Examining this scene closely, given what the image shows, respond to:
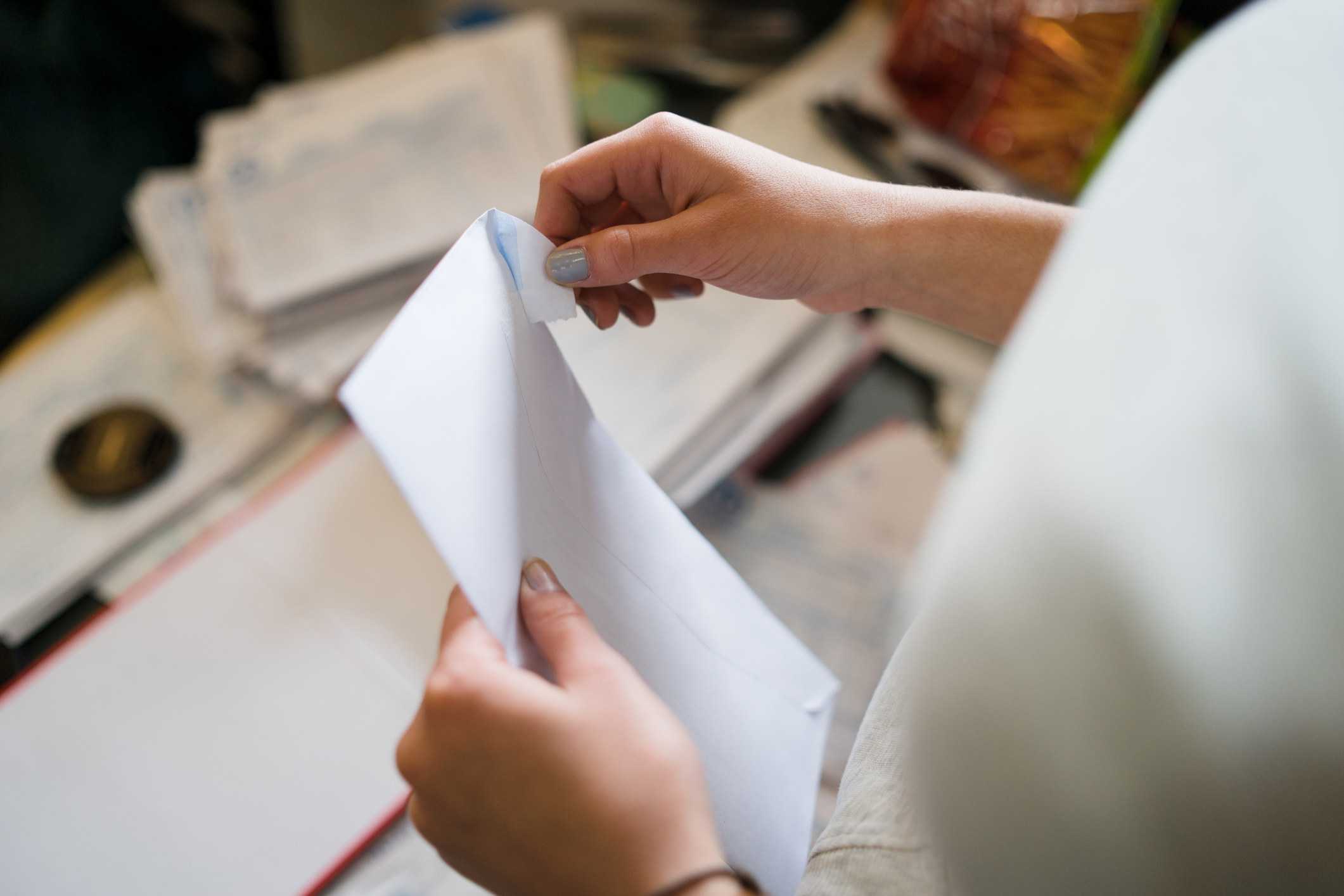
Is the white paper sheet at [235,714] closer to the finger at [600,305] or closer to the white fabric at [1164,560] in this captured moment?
the finger at [600,305]

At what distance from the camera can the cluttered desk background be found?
0.56 m

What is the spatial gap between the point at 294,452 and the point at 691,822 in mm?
533

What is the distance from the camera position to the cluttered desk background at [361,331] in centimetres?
56

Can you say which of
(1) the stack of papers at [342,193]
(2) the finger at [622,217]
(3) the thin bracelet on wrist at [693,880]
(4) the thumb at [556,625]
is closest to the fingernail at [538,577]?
(4) the thumb at [556,625]

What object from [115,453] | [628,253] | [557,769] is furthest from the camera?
[115,453]

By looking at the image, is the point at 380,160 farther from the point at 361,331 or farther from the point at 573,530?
the point at 573,530

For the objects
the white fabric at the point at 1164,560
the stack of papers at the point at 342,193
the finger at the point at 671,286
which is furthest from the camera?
the stack of papers at the point at 342,193

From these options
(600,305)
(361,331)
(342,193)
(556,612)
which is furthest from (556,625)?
(342,193)

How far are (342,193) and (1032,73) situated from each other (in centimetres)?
70

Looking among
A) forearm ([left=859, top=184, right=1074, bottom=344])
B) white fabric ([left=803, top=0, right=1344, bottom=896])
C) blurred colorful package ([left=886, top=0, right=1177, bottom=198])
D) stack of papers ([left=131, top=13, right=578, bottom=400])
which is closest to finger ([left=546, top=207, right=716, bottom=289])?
forearm ([left=859, top=184, right=1074, bottom=344])

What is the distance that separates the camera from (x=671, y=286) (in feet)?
1.62

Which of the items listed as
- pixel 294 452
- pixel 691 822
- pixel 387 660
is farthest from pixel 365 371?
pixel 294 452

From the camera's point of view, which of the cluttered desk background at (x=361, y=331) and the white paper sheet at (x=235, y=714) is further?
the cluttered desk background at (x=361, y=331)

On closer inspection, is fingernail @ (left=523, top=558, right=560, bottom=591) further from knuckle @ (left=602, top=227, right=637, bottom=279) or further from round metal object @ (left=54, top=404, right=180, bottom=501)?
round metal object @ (left=54, top=404, right=180, bottom=501)
